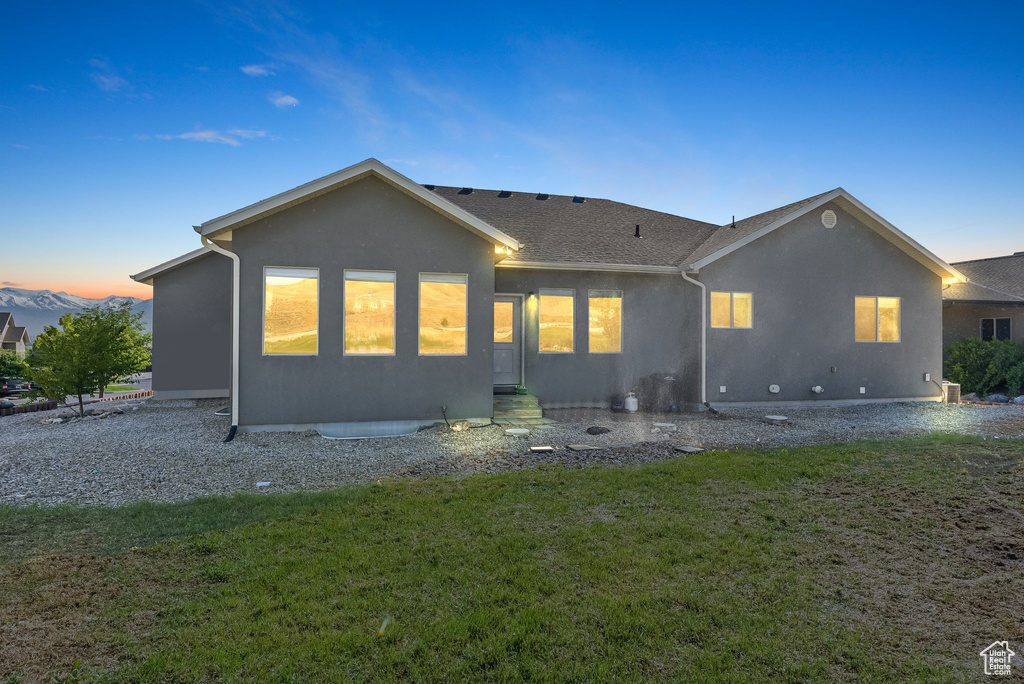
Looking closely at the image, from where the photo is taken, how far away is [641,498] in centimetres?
502

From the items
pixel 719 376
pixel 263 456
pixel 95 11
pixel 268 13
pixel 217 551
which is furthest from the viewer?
pixel 719 376

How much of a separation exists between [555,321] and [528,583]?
876 centimetres

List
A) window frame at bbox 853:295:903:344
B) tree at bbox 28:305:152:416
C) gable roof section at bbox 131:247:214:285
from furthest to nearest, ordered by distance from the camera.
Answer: gable roof section at bbox 131:247:214:285
window frame at bbox 853:295:903:344
tree at bbox 28:305:152:416

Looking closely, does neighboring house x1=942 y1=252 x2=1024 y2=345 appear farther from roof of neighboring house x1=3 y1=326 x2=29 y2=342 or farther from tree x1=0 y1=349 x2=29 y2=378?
roof of neighboring house x1=3 y1=326 x2=29 y2=342

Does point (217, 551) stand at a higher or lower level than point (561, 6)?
lower

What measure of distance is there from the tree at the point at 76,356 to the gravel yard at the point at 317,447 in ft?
2.97

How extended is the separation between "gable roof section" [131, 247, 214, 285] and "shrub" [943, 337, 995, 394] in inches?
878

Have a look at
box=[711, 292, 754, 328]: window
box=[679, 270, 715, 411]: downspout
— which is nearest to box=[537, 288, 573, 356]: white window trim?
box=[679, 270, 715, 411]: downspout

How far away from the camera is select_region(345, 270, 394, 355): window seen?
9000mm

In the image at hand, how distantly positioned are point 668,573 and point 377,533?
89.9 inches

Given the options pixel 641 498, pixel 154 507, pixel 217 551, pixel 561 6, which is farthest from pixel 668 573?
pixel 561 6

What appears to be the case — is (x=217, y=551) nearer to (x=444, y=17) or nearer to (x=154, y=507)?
(x=154, y=507)

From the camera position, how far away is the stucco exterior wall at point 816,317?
12.2 metres

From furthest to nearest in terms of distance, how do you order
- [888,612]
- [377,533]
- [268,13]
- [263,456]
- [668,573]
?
[268,13] → [263,456] → [377,533] → [668,573] → [888,612]
